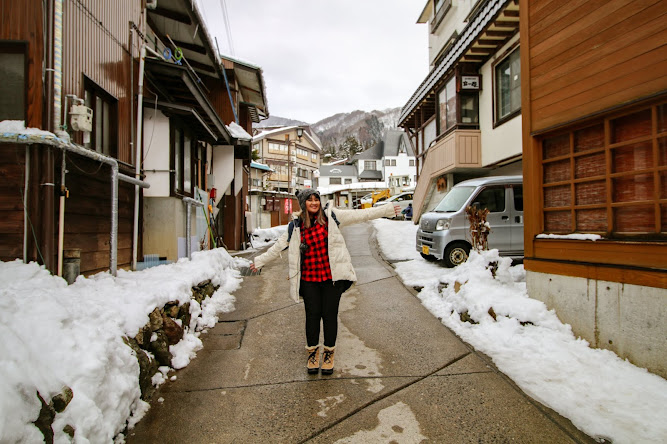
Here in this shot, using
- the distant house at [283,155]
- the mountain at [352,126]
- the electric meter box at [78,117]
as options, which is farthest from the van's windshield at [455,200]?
the mountain at [352,126]

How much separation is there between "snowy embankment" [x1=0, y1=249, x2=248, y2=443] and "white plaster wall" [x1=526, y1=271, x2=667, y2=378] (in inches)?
166

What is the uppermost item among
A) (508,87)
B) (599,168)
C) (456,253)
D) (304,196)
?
Result: (508,87)

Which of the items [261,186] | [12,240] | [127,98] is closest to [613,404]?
[12,240]

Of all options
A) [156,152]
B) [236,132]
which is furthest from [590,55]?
[236,132]

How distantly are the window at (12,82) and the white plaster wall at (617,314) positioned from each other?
6.27m

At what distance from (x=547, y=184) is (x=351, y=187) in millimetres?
38234

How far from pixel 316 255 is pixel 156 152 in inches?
202

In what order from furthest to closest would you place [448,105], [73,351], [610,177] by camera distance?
[448,105]
[610,177]
[73,351]

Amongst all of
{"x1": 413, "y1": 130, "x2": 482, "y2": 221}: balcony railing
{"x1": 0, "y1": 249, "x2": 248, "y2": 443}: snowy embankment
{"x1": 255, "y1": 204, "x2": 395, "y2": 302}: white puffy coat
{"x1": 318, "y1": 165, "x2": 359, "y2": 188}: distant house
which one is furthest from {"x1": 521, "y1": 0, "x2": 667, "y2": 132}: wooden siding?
{"x1": 318, "y1": 165, "x2": 359, "y2": 188}: distant house

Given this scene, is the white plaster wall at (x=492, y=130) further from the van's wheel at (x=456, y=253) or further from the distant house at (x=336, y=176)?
the distant house at (x=336, y=176)

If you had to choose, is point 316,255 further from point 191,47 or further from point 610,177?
point 191,47

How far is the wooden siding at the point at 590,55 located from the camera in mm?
3484

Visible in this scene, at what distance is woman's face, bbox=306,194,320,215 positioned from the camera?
12.5 feet

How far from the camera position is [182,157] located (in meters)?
→ 8.93
